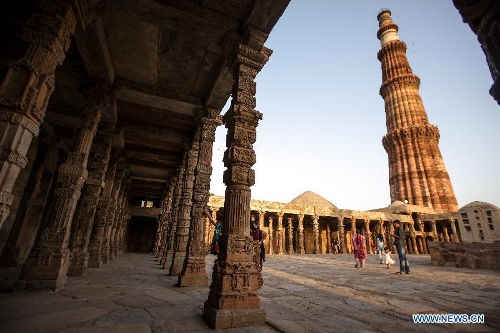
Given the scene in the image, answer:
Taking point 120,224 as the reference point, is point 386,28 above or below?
above

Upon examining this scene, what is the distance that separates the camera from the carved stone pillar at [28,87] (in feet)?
7.85

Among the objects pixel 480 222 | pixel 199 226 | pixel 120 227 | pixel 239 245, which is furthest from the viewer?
pixel 480 222

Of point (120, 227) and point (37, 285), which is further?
point (120, 227)


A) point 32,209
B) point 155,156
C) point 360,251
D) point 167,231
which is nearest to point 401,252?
point 360,251

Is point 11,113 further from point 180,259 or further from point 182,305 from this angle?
point 180,259

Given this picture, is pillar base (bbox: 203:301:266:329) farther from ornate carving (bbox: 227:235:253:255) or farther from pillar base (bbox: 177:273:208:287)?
pillar base (bbox: 177:273:208:287)

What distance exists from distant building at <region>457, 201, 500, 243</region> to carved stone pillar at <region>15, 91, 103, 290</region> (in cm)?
2102

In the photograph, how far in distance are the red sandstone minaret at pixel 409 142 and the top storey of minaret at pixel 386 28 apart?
0.64 m

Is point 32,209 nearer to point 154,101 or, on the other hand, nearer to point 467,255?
point 154,101

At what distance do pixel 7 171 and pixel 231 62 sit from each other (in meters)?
3.67

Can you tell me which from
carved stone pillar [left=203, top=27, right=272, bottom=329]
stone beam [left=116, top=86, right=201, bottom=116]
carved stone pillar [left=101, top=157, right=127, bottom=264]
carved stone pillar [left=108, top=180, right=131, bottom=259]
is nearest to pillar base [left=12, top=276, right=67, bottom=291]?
carved stone pillar [left=203, top=27, right=272, bottom=329]

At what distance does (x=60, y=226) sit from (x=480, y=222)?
22.2 m

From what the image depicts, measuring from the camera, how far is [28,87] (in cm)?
258

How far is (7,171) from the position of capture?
2.38 m
